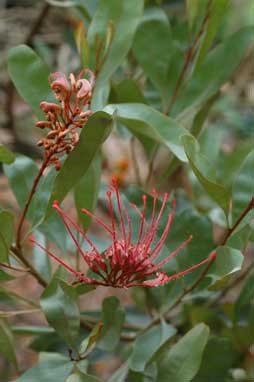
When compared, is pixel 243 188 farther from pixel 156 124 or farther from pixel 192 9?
pixel 192 9

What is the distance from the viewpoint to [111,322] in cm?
68

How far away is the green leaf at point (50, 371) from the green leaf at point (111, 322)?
0.06 m

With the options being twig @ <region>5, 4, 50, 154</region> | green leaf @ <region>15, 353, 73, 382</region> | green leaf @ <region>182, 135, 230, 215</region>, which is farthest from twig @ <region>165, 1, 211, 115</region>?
twig @ <region>5, 4, 50, 154</region>

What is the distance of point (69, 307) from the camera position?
61 centimetres

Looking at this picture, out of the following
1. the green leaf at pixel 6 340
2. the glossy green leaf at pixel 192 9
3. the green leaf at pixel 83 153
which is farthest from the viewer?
the glossy green leaf at pixel 192 9

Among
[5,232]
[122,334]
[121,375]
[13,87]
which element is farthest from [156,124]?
[13,87]

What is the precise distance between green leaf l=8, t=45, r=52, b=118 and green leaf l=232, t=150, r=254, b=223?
204 millimetres

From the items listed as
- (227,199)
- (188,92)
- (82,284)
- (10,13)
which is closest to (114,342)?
(82,284)

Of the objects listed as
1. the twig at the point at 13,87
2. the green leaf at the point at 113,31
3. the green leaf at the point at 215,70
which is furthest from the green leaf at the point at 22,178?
the twig at the point at 13,87

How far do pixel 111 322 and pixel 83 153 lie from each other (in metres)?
0.20

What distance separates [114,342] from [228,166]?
14.9 inches

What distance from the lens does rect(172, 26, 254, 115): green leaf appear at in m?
0.79

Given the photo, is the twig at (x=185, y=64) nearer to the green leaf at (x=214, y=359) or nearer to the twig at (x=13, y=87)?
the green leaf at (x=214, y=359)

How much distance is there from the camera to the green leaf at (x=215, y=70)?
79cm
